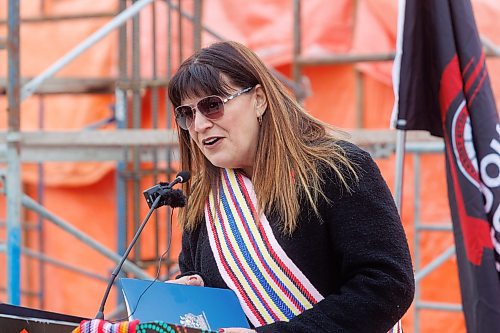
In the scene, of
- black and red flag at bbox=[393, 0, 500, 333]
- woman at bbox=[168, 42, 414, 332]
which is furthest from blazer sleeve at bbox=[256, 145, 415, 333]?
black and red flag at bbox=[393, 0, 500, 333]

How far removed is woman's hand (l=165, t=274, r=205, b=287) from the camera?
2439 millimetres

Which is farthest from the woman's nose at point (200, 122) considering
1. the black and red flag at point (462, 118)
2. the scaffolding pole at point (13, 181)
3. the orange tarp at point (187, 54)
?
the orange tarp at point (187, 54)

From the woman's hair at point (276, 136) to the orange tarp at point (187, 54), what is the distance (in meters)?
3.47

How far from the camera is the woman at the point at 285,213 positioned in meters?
2.20

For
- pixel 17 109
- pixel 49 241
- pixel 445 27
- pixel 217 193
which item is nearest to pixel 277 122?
pixel 217 193

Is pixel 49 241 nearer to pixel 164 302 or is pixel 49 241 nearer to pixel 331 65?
pixel 331 65

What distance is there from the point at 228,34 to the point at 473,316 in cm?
386

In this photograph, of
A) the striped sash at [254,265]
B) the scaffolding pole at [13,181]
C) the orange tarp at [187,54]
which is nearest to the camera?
the striped sash at [254,265]

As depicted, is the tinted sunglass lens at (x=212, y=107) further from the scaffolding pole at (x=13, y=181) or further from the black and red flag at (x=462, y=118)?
the scaffolding pole at (x=13, y=181)

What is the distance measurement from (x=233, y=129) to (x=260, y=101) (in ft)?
0.35

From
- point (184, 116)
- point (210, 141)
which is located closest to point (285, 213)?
point (210, 141)

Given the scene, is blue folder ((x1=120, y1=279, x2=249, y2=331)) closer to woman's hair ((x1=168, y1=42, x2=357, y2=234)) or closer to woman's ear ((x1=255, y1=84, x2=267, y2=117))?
woman's hair ((x1=168, y1=42, x2=357, y2=234))

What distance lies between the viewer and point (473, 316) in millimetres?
3234

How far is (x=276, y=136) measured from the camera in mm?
2348
